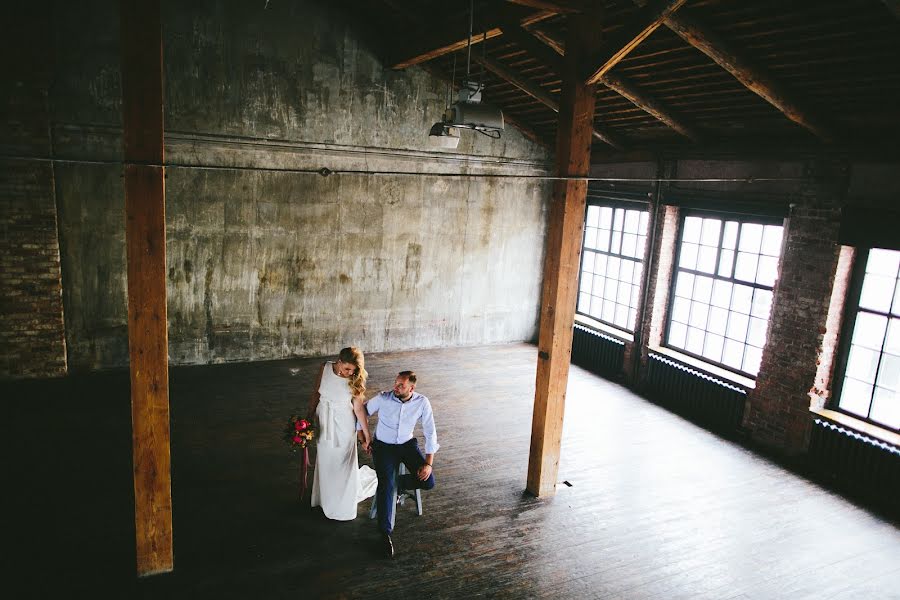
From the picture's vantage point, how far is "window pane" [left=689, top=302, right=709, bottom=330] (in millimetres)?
8547

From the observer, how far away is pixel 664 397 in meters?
8.81

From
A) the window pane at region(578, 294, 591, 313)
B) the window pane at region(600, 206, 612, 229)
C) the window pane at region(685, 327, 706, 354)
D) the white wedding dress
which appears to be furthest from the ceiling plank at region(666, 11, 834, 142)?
the window pane at region(578, 294, 591, 313)

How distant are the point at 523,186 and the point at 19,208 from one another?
7.71m

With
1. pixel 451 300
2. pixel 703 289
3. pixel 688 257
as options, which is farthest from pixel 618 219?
pixel 451 300

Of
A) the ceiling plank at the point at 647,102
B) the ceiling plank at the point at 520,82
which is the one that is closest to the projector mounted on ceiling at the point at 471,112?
the ceiling plank at the point at 647,102

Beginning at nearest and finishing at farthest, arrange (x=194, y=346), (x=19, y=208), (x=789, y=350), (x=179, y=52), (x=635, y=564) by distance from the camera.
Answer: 1. (x=635, y=564)
2. (x=789, y=350)
3. (x=19, y=208)
4. (x=179, y=52)
5. (x=194, y=346)

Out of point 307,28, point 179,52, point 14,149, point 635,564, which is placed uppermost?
point 307,28

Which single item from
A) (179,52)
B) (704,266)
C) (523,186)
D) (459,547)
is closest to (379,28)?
(179,52)

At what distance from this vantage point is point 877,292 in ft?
21.0

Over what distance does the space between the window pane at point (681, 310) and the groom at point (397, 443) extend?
17.5ft

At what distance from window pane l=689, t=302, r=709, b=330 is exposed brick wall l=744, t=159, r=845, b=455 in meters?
1.23

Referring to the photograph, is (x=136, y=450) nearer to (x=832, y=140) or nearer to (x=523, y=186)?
(x=832, y=140)

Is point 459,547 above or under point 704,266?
under

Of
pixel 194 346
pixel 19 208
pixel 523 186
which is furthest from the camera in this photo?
pixel 523 186
